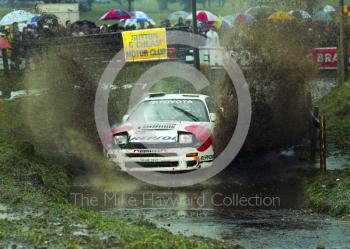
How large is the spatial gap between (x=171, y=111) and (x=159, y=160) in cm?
176

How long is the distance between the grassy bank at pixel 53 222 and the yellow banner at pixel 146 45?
1401cm

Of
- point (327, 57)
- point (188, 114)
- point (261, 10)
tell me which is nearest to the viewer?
point (188, 114)

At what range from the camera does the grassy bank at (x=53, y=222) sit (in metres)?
8.37

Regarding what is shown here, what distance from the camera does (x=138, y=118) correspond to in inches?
599

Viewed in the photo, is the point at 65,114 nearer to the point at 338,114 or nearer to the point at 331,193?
the point at 331,193

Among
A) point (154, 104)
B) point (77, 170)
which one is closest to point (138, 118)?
point (154, 104)

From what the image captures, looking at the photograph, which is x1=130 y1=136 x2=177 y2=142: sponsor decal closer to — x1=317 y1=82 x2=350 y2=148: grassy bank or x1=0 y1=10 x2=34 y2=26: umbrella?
x1=317 y1=82 x2=350 y2=148: grassy bank

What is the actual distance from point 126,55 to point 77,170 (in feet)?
42.6

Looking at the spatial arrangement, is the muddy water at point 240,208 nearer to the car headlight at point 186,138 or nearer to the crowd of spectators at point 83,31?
the car headlight at point 186,138

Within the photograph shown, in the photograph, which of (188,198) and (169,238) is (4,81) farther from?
(169,238)

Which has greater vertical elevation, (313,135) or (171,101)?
(171,101)

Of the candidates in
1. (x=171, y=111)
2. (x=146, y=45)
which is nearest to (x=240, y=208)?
(x=171, y=111)

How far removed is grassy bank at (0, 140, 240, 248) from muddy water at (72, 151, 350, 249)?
681 millimetres

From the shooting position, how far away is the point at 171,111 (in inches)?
603
